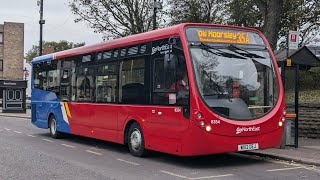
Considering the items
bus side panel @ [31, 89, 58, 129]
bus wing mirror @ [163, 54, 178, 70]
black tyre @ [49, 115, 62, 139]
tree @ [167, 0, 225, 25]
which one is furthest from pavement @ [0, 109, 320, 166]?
tree @ [167, 0, 225, 25]

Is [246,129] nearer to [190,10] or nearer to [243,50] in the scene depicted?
[243,50]

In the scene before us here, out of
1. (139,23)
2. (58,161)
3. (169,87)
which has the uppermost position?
(139,23)

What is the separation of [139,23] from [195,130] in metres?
22.0

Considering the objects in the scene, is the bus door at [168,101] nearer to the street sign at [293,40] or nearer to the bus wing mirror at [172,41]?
the bus wing mirror at [172,41]

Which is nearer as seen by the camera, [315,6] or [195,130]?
[195,130]

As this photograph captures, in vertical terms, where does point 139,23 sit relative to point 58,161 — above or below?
above

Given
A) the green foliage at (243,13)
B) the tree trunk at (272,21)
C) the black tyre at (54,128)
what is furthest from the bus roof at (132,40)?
the green foliage at (243,13)

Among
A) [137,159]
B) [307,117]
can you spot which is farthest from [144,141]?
[307,117]

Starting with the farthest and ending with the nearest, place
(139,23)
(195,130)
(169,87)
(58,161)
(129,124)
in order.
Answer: (139,23) < (129,124) < (58,161) < (169,87) < (195,130)

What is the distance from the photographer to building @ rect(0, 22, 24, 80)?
2260 inches

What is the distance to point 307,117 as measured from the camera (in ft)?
49.5

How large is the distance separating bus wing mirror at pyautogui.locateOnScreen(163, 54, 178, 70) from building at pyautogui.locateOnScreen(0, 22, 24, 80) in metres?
50.4

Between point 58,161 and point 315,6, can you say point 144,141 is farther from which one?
point 315,6

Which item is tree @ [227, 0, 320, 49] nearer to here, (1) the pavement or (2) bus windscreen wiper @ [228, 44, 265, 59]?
(1) the pavement
